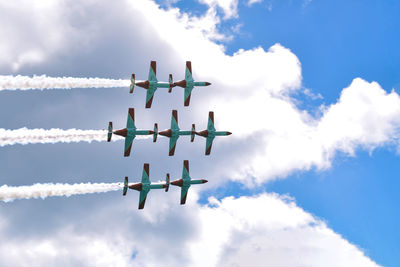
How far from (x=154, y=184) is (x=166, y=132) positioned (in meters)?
11.2

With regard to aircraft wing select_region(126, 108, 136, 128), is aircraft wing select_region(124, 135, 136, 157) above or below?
below

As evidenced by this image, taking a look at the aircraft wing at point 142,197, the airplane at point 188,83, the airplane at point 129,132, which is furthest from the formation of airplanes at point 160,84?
the aircraft wing at point 142,197

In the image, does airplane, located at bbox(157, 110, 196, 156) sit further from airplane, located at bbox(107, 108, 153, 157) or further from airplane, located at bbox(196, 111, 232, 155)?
airplane, located at bbox(107, 108, 153, 157)

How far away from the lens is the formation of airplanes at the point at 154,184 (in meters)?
139

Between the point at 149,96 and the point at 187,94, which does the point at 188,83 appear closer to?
the point at 187,94

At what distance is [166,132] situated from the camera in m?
142

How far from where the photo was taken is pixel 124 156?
445ft

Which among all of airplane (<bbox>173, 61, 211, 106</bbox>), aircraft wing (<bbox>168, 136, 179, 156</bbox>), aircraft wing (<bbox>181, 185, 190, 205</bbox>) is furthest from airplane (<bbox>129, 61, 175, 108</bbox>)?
aircraft wing (<bbox>181, 185, 190, 205</bbox>)

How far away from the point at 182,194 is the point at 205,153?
10.4 metres

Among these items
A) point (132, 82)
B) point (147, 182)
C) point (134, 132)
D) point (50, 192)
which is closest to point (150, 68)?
point (132, 82)

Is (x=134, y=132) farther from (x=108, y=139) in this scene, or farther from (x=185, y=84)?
(x=185, y=84)

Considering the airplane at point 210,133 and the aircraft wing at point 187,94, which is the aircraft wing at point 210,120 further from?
the aircraft wing at point 187,94

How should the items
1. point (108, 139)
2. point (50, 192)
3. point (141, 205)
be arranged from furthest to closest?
point (141, 205), point (108, 139), point (50, 192)

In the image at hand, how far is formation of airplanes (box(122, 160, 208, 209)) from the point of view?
13875 centimetres
